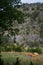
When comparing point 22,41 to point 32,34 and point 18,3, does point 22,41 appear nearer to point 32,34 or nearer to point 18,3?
point 32,34

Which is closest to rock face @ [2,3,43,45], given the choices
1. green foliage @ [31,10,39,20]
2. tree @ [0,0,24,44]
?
green foliage @ [31,10,39,20]

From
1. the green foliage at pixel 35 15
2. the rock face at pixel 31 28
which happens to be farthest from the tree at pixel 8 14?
the green foliage at pixel 35 15

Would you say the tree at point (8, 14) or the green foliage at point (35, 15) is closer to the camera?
the tree at point (8, 14)

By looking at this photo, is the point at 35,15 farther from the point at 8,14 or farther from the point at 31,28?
the point at 8,14

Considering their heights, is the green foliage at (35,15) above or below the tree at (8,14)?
below

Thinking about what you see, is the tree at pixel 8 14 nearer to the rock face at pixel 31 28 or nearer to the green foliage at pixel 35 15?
the rock face at pixel 31 28

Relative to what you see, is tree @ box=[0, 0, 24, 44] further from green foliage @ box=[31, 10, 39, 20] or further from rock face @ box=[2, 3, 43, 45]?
green foliage @ box=[31, 10, 39, 20]

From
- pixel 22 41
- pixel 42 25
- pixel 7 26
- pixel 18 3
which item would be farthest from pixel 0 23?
pixel 42 25

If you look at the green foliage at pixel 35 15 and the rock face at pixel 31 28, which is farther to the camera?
the green foliage at pixel 35 15

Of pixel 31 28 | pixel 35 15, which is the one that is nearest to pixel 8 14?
pixel 31 28

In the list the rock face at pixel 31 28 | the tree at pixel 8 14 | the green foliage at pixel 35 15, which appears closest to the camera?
the tree at pixel 8 14

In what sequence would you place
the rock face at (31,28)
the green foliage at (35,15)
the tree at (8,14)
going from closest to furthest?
the tree at (8,14)
the rock face at (31,28)
the green foliage at (35,15)

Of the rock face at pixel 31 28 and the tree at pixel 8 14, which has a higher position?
the tree at pixel 8 14

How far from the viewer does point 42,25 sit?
7925cm
